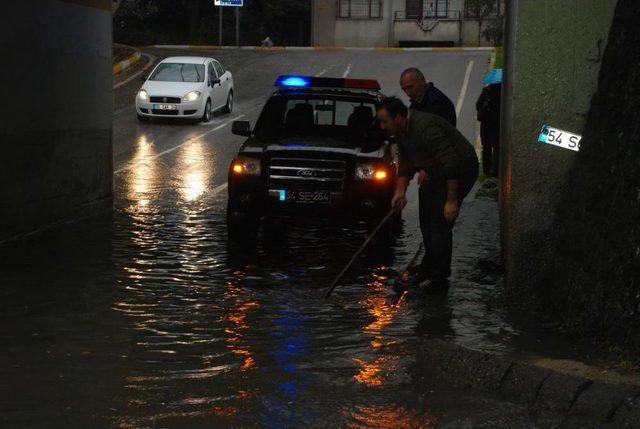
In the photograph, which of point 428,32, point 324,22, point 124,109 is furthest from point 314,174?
point 324,22

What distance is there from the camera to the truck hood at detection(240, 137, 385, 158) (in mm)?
12633

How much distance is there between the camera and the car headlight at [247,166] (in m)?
12.7

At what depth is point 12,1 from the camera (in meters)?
12.5

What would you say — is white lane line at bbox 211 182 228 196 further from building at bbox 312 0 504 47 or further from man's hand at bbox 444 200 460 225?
building at bbox 312 0 504 47

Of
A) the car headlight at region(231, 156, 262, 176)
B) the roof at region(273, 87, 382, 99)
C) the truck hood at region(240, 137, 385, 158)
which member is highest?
the roof at region(273, 87, 382, 99)

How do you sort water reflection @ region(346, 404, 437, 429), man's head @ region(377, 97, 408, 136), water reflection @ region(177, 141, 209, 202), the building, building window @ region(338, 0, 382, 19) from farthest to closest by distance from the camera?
1. building window @ region(338, 0, 382, 19)
2. the building
3. water reflection @ region(177, 141, 209, 202)
4. man's head @ region(377, 97, 408, 136)
5. water reflection @ region(346, 404, 437, 429)

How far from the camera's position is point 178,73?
30469 mm

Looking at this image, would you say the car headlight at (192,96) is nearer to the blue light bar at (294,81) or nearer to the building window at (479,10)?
the blue light bar at (294,81)

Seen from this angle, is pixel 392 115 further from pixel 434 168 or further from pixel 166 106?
pixel 166 106

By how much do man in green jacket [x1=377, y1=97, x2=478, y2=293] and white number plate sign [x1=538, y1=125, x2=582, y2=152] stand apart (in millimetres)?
784

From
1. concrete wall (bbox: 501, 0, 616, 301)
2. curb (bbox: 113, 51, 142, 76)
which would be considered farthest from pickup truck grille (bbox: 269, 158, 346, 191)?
curb (bbox: 113, 51, 142, 76)

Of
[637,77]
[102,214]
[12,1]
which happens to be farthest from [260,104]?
[637,77]

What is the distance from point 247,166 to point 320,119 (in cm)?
137

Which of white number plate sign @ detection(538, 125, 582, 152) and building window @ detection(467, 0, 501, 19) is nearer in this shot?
white number plate sign @ detection(538, 125, 582, 152)
